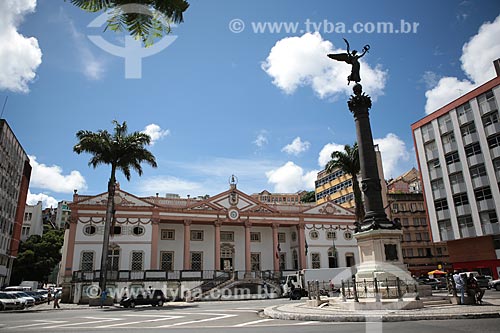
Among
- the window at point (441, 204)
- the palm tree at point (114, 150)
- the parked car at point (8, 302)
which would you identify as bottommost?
the parked car at point (8, 302)

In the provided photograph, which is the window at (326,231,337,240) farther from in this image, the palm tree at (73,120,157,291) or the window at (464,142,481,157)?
the palm tree at (73,120,157,291)

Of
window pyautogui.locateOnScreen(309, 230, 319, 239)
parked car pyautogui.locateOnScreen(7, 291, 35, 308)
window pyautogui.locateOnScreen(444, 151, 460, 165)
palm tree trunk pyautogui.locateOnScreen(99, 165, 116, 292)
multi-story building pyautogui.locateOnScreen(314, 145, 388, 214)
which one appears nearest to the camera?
parked car pyautogui.locateOnScreen(7, 291, 35, 308)

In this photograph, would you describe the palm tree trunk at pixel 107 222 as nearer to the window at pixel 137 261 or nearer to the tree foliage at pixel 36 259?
the window at pixel 137 261

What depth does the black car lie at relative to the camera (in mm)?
24266

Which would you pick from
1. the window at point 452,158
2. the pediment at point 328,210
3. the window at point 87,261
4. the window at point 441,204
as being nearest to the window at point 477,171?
the window at point 452,158

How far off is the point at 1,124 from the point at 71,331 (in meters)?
43.5

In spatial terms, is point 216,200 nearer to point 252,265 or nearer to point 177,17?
point 252,265

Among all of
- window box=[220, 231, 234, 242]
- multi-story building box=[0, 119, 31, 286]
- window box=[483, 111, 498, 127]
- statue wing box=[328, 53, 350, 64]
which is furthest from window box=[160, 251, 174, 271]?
window box=[483, 111, 498, 127]

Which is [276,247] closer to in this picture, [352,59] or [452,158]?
[452,158]

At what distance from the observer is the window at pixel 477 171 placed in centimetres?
3844

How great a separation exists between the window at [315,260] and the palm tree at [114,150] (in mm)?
22731

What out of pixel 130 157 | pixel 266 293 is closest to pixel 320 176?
pixel 266 293

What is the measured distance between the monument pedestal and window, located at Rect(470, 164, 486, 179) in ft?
95.4

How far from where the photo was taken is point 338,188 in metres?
62.1
